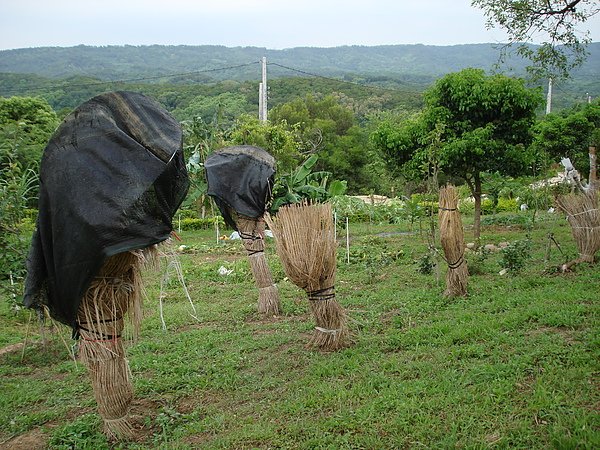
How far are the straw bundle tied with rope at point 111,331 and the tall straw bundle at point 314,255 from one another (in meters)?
1.63

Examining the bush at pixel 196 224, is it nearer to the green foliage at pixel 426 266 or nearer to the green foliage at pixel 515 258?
the green foliage at pixel 426 266

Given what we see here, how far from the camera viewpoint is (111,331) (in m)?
4.06

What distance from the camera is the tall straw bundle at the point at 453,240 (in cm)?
687

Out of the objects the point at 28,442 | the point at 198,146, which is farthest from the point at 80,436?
the point at 198,146

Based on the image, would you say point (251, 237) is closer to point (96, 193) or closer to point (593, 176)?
point (96, 193)

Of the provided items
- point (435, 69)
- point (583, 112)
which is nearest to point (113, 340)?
point (583, 112)

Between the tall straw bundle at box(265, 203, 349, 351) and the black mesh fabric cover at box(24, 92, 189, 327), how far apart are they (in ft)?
5.40

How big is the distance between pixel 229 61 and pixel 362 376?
147 metres

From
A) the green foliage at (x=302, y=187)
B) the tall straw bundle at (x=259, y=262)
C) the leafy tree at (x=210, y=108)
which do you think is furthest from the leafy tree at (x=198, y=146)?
the leafy tree at (x=210, y=108)

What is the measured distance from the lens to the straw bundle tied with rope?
12.8 ft

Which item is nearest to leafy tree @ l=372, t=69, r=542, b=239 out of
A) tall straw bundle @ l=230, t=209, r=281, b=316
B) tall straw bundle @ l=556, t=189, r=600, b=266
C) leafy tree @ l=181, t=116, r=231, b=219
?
tall straw bundle @ l=556, t=189, r=600, b=266

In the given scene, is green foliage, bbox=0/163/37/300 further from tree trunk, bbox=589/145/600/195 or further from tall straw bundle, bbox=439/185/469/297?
tree trunk, bbox=589/145/600/195

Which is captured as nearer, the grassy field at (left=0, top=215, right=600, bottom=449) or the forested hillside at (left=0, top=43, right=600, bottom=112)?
the grassy field at (left=0, top=215, right=600, bottom=449)

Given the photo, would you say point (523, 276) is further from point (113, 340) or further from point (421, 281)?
point (113, 340)
